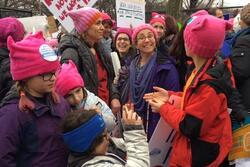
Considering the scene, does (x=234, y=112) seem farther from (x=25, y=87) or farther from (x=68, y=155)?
(x=25, y=87)

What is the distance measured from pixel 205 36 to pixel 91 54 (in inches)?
48.2

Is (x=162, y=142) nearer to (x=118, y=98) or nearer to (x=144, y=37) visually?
(x=118, y=98)

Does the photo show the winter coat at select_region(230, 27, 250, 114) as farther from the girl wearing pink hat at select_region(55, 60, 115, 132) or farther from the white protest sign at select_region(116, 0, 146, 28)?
the white protest sign at select_region(116, 0, 146, 28)

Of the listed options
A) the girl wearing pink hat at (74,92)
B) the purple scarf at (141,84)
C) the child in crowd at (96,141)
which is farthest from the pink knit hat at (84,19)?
the child in crowd at (96,141)

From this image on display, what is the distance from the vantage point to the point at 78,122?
264cm

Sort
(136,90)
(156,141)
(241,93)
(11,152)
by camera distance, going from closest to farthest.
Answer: (11,152)
(156,141)
(241,93)
(136,90)

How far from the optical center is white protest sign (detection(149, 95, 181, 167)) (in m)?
3.36

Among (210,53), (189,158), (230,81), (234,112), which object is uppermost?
(210,53)

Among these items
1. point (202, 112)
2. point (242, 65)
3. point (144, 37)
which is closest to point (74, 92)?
point (202, 112)

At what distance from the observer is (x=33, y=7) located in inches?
1348

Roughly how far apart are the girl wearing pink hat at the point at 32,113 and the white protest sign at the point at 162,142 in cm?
81

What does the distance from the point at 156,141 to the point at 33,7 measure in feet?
106

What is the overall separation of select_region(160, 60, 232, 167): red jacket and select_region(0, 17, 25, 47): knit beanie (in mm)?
1648

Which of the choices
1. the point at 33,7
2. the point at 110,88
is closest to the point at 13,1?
the point at 33,7
